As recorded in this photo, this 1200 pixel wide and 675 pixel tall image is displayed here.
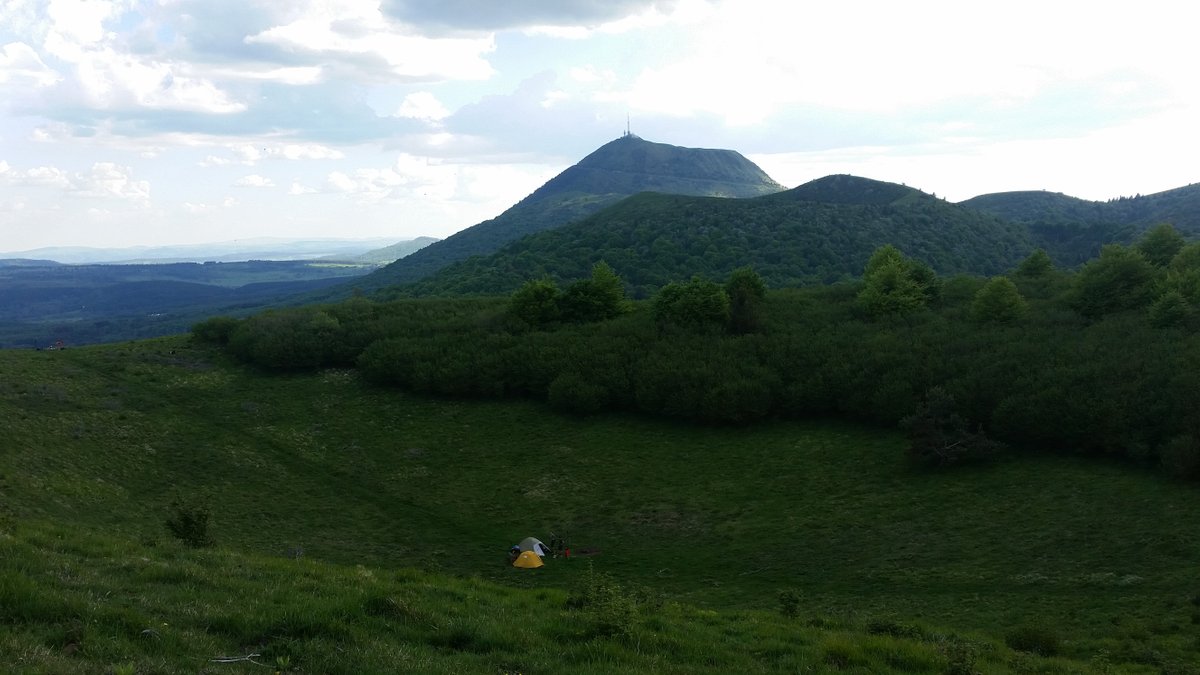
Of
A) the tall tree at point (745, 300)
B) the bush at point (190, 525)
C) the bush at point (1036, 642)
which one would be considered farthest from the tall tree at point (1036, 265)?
the bush at point (190, 525)

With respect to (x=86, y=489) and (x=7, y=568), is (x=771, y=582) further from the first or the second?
(x=86, y=489)

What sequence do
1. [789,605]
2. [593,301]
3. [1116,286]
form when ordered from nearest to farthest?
[789,605], [1116,286], [593,301]

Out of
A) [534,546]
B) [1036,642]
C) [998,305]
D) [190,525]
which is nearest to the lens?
[1036,642]

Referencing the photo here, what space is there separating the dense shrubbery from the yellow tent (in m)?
17.7

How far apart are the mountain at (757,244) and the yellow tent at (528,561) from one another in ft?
329

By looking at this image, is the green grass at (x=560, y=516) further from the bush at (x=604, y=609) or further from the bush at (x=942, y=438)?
the bush at (x=942, y=438)

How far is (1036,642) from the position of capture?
49.4 ft

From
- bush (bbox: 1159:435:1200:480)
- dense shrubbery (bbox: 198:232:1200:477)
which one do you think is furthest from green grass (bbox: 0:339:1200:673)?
dense shrubbery (bbox: 198:232:1200:477)

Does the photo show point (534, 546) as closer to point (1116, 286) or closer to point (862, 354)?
point (862, 354)

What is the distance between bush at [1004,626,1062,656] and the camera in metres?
14.9

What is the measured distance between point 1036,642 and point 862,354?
1182 inches

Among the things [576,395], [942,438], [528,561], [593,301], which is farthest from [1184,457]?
[593,301]

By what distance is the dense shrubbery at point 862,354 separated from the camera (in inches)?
1347

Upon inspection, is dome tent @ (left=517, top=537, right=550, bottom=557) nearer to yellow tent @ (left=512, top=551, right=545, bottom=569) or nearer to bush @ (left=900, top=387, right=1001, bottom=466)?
yellow tent @ (left=512, top=551, right=545, bottom=569)
